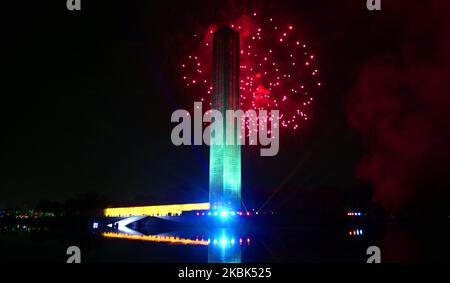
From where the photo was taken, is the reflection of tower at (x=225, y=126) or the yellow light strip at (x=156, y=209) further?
the yellow light strip at (x=156, y=209)

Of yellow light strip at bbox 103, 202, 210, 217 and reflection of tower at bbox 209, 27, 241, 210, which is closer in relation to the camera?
reflection of tower at bbox 209, 27, 241, 210

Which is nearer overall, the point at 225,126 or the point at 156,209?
the point at 225,126
